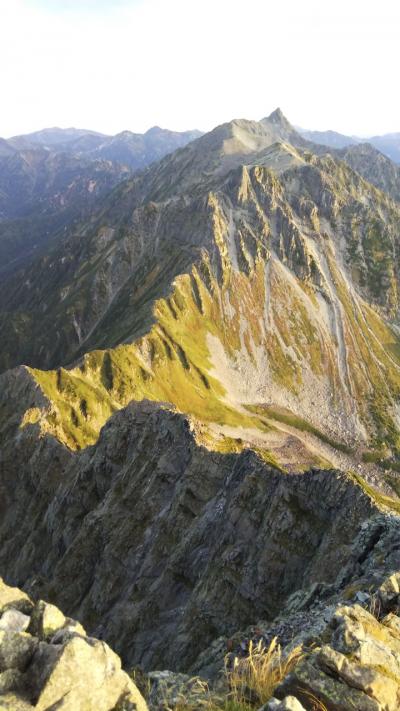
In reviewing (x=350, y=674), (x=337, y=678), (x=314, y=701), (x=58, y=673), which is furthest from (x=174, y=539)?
(x=314, y=701)

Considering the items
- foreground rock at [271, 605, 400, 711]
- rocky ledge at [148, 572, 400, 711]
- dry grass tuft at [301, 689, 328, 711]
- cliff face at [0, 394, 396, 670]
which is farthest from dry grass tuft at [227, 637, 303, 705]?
cliff face at [0, 394, 396, 670]

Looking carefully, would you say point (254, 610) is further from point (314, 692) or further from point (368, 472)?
point (368, 472)

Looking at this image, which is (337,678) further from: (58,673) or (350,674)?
(58,673)

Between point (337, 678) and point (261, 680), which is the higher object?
point (337, 678)

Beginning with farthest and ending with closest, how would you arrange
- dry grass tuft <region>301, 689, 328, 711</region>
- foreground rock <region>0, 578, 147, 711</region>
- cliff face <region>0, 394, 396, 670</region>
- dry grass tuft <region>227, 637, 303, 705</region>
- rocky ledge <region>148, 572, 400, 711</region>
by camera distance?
cliff face <region>0, 394, 396, 670</region>, dry grass tuft <region>227, 637, 303, 705</region>, foreground rock <region>0, 578, 147, 711</region>, rocky ledge <region>148, 572, 400, 711</region>, dry grass tuft <region>301, 689, 328, 711</region>

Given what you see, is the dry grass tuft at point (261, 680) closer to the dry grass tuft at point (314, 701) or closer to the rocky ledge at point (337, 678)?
the rocky ledge at point (337, 678)

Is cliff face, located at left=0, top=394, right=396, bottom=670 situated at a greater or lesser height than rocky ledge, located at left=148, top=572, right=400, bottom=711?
lesser

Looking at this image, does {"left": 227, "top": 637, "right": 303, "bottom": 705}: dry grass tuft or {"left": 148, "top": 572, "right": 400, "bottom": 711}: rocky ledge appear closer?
{"left": 148, "top": 572, "right": 400, "bottom": 711}: rocky ledge

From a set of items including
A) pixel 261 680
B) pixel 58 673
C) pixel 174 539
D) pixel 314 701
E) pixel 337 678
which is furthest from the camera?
pixel 174 539

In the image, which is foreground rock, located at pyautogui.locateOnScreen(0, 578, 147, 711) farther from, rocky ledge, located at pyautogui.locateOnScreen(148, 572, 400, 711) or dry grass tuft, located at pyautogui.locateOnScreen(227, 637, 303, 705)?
dry grass tuft, located at pyautogui.locateOnScreen(227, 637, 303, 705)
